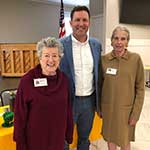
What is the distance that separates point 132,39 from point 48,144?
15.5ft

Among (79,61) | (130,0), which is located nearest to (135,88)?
(79,61)

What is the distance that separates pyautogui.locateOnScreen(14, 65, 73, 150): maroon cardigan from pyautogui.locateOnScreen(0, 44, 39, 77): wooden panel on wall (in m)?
5.53

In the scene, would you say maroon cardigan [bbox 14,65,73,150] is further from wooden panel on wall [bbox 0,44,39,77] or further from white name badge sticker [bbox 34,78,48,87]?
wooden panel on wall [bbox 0,44,39,77]

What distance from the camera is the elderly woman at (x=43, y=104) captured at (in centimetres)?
137

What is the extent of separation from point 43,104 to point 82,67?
1.77ft

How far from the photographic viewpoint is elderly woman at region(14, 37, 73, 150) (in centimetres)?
137

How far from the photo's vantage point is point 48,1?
898 cm

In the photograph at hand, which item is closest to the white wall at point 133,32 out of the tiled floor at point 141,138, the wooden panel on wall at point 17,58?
the tiled floor at point 141,138

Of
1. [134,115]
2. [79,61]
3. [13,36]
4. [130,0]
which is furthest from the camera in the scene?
[13,36]

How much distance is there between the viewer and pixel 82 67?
1771mm

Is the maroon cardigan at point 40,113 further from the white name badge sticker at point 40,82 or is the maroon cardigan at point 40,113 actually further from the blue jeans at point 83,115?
the blue jeans at point 83,115

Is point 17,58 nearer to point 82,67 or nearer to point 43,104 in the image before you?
point 82,67

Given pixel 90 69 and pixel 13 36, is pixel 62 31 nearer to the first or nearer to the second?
pixel 13 36

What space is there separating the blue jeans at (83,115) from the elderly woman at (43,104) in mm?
310
